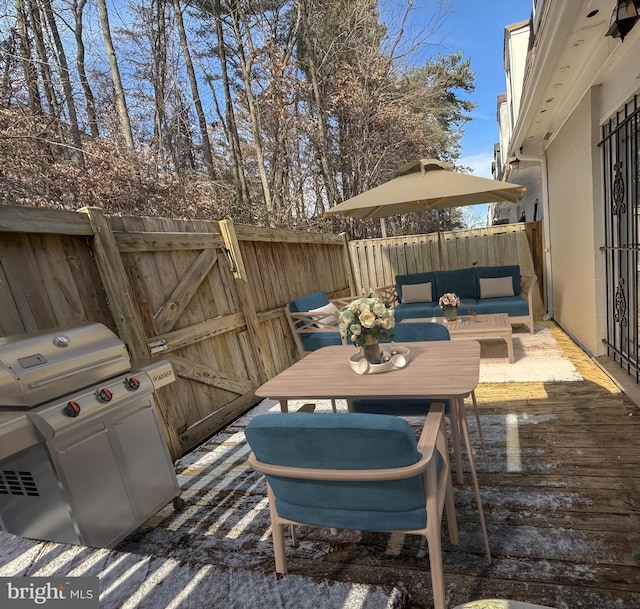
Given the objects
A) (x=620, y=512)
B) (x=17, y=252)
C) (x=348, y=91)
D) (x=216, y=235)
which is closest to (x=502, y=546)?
(x=620, y=512)

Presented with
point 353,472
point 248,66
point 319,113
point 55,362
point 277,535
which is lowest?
point 277,535

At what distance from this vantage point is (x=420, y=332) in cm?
253

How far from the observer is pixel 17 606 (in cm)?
111

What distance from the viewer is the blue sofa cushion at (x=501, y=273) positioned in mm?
5266

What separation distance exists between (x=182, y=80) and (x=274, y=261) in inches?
236

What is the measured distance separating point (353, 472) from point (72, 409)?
1.29 m

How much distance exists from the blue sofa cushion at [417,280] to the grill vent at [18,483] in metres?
5.27

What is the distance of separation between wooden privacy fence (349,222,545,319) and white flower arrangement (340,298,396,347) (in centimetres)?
407

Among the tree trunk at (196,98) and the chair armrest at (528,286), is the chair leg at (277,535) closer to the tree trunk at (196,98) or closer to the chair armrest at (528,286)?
the chair armrest at (528,286)

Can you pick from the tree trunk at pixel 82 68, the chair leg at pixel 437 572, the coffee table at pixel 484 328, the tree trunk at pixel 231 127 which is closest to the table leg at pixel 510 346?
the coffee table at pixel 484 328

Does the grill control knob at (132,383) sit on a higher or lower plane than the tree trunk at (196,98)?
lower

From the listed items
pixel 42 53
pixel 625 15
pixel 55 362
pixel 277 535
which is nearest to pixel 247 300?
pixel 55 362

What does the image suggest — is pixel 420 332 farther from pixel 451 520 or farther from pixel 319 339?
pixel 319 339

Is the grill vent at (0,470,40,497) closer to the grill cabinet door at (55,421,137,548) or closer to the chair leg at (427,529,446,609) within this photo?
the grill cabinet door at (55,421,137,548)
